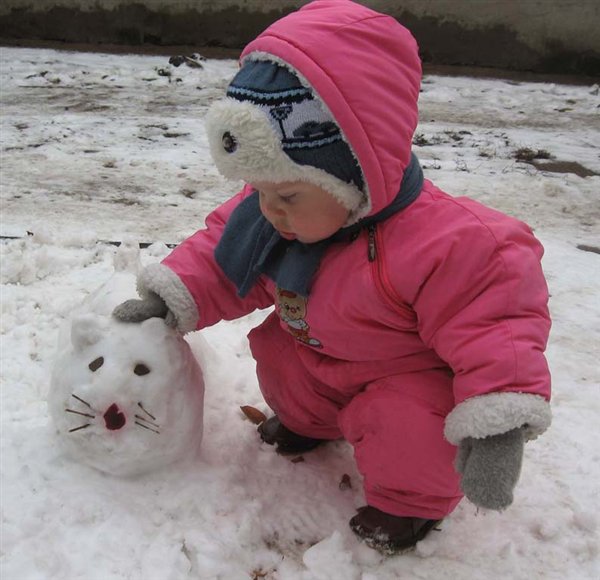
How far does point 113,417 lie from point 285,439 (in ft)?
1.63

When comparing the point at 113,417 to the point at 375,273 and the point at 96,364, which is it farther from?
the point at 375,273

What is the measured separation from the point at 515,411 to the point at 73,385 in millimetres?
935

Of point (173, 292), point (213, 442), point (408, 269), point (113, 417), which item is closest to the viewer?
point (408, 269)

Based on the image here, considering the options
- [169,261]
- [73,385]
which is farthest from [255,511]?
[169,261]

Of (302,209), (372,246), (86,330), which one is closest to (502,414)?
(372,246)

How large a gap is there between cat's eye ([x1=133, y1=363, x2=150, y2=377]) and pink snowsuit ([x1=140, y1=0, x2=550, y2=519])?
150mm

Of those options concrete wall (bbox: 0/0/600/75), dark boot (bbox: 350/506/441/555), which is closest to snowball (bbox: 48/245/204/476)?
dark boot (bbox: 350/506/441/555)

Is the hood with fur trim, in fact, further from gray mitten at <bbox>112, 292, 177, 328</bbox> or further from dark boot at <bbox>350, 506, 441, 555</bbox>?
dark boot at <bbox>350, 506, 441, 555</bbox>

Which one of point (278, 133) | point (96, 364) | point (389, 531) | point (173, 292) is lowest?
point (389, 531)

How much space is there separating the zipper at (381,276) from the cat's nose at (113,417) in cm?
62

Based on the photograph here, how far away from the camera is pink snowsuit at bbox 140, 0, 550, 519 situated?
1.21 metres

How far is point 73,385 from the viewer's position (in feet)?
4.95

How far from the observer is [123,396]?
1481 mm

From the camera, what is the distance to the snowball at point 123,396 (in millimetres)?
1483
